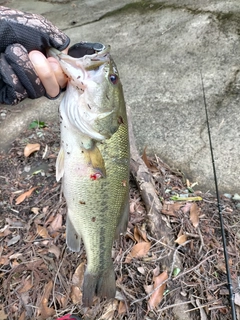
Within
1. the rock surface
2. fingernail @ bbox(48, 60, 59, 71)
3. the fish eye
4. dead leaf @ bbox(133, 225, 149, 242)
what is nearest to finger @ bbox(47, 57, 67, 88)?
fingernail @ bbox(48, 60, 59, 71)

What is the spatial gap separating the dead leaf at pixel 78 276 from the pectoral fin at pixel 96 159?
105cm

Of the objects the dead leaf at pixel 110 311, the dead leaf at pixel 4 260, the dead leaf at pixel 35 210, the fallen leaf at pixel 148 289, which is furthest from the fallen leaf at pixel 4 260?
the fallen leaf at pixel 148 289

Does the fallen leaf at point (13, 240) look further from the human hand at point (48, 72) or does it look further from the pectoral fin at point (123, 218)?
the human hand at point (48, 72)

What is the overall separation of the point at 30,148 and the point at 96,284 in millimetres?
1867

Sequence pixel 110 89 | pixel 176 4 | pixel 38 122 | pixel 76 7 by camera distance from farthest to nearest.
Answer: pixel 76 7, pixel 176 4, pixel 38 122, pixel 110 89

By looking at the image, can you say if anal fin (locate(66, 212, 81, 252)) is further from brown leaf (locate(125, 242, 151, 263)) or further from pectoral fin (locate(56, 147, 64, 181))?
brown leaf (locate(125, 242, 151, 263))

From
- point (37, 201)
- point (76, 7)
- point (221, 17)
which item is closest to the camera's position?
point (37, 201)

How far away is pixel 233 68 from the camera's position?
4188 mm

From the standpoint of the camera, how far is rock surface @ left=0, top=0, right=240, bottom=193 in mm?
3430

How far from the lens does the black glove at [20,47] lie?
→ 1.54 meters

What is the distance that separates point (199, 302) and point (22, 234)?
1.40m

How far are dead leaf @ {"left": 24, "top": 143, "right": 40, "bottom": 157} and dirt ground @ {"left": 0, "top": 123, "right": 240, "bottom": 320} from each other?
0.48m

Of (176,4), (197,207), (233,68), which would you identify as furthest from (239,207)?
(176,4)

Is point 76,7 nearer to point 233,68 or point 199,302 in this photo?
point 233,68
